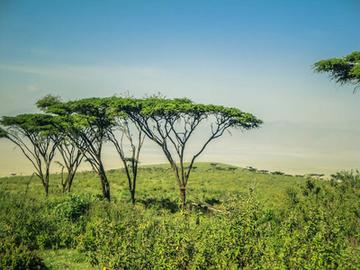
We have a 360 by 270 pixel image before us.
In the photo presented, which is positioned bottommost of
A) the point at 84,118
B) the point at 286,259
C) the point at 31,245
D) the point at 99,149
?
the point at 31,245

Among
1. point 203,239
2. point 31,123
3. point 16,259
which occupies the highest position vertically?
point 31,123

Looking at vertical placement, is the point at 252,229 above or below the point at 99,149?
below

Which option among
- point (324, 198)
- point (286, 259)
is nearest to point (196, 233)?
point (286, 259)

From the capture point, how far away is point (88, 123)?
1149 inches

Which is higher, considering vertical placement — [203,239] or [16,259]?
[203,239]

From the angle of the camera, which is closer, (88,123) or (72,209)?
(72,209)

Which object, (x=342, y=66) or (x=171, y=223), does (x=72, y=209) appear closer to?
(x=171, y=223)

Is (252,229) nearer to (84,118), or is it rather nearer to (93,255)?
(93,255)

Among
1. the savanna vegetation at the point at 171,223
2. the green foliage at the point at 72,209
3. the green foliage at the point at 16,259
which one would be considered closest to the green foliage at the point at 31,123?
the savanna vegetation at the point at 171,223

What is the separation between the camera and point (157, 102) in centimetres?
2741

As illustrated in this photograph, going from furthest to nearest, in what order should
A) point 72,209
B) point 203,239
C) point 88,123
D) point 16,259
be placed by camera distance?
1. point 88,123
2. point 72,209
3. point 16,259
4. point 203,239

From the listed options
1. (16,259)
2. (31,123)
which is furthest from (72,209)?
(31,123)

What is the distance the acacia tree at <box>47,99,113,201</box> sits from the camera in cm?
2852

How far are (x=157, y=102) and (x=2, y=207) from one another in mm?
14122
